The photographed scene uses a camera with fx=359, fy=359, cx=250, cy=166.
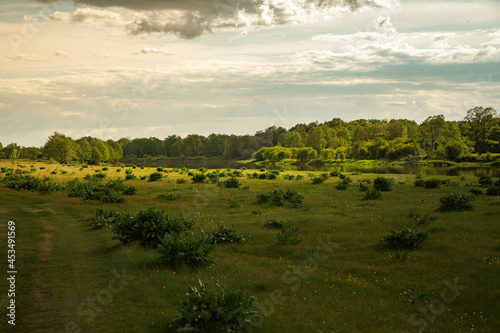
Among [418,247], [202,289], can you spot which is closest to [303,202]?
[418,247]

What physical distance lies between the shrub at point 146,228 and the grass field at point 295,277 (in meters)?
0.69

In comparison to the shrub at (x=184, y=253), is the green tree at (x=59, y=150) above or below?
above

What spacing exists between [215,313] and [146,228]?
9.62 m

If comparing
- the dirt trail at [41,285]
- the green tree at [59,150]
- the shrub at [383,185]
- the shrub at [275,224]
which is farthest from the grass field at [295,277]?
the green tree at [59,150]

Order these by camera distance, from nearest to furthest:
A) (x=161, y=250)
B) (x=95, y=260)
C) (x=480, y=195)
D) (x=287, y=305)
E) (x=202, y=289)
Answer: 1. (x=202, y=289)
2. (x=287, y=305)
3. (x=161, y=250)
4. (x=95, y=260)
5. (x=480, y=195)

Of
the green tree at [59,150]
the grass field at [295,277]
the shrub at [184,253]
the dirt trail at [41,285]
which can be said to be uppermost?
the green tree at [59,150]

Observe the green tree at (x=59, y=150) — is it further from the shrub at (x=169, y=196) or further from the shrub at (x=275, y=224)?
the shrub at (x=275, y=224)

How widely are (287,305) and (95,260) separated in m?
9.08

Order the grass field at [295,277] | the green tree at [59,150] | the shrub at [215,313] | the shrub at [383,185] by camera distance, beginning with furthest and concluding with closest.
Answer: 1. the green tree at [59,150]
2. the shrub at [383,185]
3. the grass field at [295,277]
4. the shrub at [215,313]

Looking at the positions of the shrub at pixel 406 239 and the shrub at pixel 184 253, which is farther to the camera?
the shrub at pixel 406 239

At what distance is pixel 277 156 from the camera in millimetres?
177250

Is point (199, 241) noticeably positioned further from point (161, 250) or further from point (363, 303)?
point (363, 303)

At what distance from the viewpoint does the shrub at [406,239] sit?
16.5 metres

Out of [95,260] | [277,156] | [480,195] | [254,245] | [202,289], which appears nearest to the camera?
[202,289]
